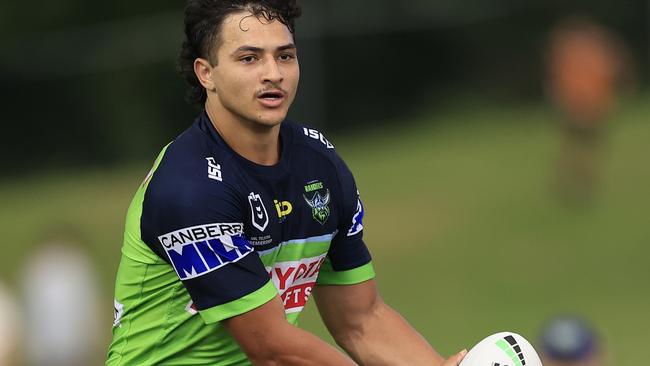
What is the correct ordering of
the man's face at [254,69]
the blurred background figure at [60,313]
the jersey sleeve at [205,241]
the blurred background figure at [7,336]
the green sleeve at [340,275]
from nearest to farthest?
the jersey sleeve at [205,241], the man's face at [254,69], the green sleeve at [340,275], the blurred background figure at [7,336], the blurred background figure at [60,313]

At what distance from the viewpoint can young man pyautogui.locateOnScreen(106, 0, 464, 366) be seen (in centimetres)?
573

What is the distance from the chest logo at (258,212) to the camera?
5.83 m

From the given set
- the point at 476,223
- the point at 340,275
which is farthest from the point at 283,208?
the point at 476,223

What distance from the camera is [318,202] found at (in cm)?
610

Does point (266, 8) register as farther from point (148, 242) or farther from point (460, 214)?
point (460, 214)

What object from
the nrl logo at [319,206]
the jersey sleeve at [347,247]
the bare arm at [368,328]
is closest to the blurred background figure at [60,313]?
the bare arm at [368,328]

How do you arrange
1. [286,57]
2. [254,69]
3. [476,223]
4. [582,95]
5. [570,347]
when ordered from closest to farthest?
[254,69] → [286,57] → [570,347] → [476,223] → [582,95]

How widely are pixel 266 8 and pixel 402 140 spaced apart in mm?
19763

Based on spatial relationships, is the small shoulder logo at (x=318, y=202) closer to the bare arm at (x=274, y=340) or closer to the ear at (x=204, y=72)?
the bare arm at (x=274, y=340)

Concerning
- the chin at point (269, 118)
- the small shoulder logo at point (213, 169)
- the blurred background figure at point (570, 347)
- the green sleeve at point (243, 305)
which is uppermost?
the chin at point (269, 118)

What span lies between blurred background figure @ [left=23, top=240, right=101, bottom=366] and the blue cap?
6.48 metres

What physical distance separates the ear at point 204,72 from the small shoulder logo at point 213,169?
32 cm

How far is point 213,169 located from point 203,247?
1.00ft

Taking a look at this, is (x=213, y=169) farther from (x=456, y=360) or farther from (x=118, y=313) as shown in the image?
(x=456, y=360)
